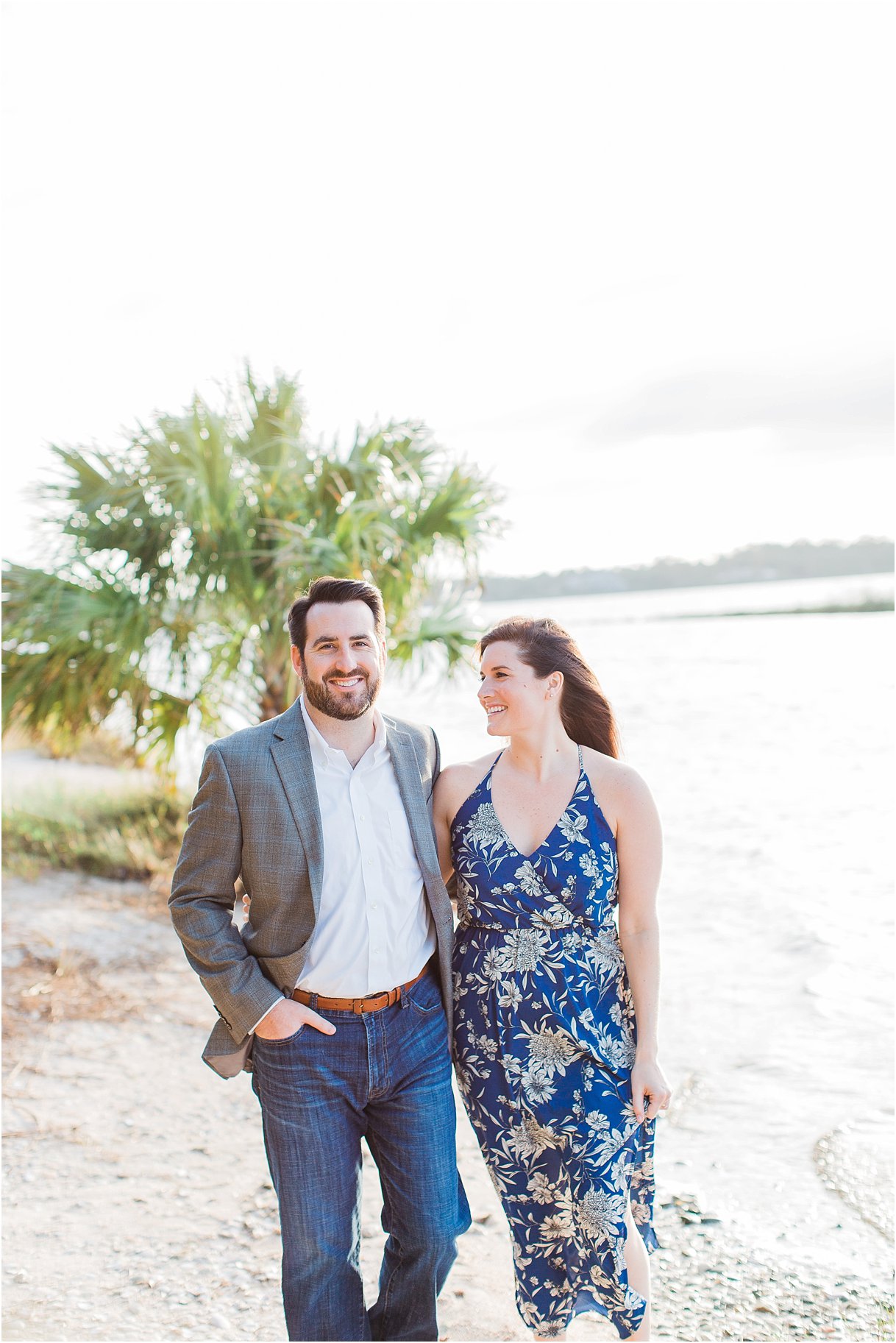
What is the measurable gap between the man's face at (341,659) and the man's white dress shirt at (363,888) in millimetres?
126

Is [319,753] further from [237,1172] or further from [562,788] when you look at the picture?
[237,1172]

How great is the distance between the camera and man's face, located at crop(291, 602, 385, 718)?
284 centimetres

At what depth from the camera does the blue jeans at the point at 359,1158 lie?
106 inches

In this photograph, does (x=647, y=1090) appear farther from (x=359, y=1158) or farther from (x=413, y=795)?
(x=413, y=795)

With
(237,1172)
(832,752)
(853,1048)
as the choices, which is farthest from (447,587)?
(832,752)

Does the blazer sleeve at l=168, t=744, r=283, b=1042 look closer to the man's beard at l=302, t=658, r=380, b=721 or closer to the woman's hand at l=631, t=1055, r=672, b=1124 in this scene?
the man's beard at l=302, t=658, r=380, b=721

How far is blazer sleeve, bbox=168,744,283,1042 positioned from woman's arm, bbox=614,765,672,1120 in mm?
1016

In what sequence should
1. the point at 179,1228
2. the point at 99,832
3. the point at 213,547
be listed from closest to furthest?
the point at 179,1228, the point at 213,547, the point at 99,832

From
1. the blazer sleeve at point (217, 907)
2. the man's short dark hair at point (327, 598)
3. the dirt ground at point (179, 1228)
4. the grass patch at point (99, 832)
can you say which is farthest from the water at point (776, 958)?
the grass patch at point (99, 832)

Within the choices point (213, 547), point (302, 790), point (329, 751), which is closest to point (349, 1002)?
point (302, 790)

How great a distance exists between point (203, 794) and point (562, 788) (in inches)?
41.0

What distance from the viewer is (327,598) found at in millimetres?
2900

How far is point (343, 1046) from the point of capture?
2734 mm

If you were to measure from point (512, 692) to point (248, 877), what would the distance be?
0.94 meters
